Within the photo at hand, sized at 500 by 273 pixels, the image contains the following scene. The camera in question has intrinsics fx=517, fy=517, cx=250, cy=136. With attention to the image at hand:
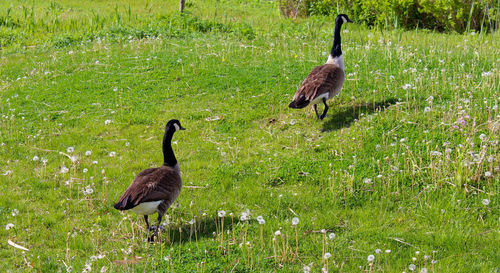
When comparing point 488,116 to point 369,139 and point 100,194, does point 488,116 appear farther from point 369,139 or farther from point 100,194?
point 100,194

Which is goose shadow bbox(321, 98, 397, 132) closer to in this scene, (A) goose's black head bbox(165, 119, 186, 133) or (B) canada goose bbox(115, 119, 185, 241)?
(A) goose's black head bbox(165, 119, 186, 133)

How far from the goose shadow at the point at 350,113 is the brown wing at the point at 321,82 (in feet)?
2.43

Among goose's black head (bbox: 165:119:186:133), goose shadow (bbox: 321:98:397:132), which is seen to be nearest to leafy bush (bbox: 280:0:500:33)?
goose shadow (bbox: 321:98:397:132)

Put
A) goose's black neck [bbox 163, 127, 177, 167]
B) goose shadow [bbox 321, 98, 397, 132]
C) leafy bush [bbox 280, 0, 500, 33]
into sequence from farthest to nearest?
leafy bush [bbox 280, 0, 500, 33]
goose shadow [bbox 321, 98, 397, 132]
goose's black neck [bbox 163, 127, 177, 167]

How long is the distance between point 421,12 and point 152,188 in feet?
54.0

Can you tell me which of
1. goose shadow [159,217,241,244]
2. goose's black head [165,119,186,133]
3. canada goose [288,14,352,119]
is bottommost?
goose shadow [159,217,241,244]

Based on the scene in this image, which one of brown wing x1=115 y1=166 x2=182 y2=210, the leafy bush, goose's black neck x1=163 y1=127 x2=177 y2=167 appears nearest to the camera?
brown wing x1=115 y1=166 x2=182 y2=210

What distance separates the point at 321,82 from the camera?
10.0m

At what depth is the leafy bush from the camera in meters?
18.8

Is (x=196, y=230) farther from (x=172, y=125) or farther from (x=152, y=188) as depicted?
(x=172, y=125)

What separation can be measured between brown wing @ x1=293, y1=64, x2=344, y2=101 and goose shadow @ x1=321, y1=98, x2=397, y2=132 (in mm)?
739

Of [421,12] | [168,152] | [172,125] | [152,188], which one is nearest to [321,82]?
[172,125]

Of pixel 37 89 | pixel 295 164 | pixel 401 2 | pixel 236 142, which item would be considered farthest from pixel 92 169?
pixel 401 2

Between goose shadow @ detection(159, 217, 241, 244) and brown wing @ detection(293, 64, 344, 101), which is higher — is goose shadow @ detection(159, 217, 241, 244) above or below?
below
